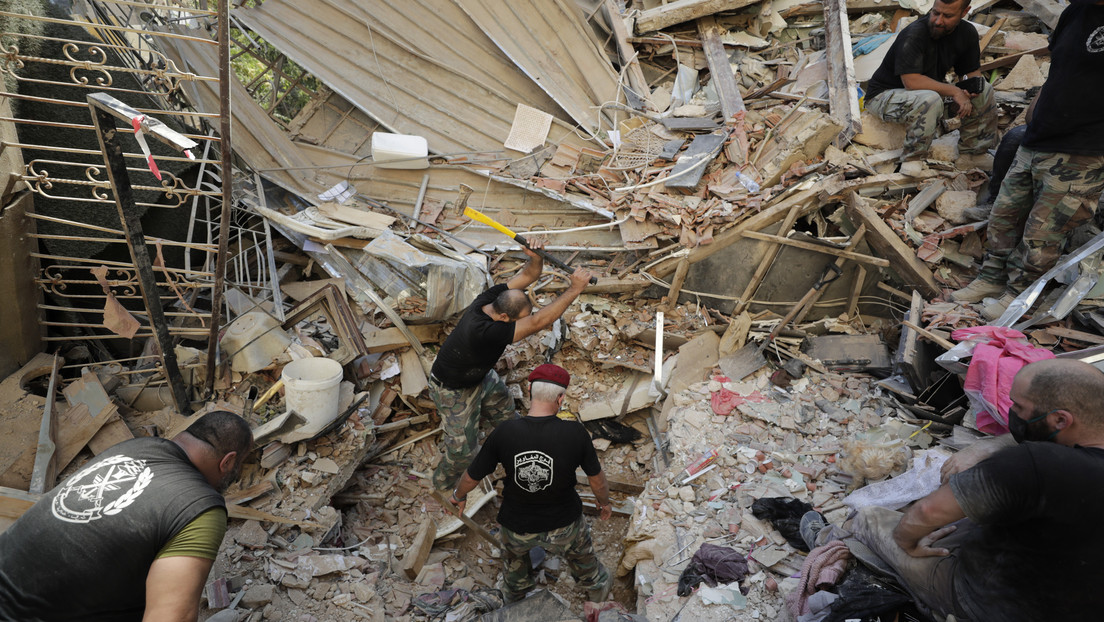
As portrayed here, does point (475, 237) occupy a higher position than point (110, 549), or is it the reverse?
point (110, 549)

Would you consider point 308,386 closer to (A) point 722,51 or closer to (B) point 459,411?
(B) point 459,411

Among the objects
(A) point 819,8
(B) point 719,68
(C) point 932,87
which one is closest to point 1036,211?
(C) point 932,87

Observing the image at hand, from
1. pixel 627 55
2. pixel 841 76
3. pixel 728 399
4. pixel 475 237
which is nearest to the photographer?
pixel 728 399

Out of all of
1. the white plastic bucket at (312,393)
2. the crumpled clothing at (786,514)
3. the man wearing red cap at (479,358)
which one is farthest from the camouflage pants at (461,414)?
the crumpled clothing at (786,514)

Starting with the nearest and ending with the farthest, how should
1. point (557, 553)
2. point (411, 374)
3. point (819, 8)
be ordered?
point (557, 553), point (411, 374), point (819, 8)

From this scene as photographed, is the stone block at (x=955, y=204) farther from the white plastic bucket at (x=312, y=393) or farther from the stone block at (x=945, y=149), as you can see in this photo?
the white plastic bucket at (x=312, y=393)

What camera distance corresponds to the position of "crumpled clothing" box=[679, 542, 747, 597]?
382cm

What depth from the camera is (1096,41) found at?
4.07 metres

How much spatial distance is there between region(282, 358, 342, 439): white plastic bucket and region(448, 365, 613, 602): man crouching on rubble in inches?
61.9

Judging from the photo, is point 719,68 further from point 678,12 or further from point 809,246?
point 809,246

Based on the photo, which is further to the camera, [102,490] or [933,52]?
[933,52]

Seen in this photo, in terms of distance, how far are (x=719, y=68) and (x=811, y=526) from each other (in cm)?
517

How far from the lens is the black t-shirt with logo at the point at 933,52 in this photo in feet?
18.7

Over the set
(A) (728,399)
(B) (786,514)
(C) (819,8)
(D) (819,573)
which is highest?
(C) (819,8)
